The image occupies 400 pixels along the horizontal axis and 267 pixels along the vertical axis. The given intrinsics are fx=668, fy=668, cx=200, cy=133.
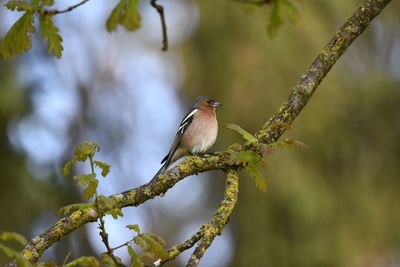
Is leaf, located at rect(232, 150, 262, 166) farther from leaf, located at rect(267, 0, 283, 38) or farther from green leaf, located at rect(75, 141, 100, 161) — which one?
green leaf, located at rect(75, 141, 100, 161)

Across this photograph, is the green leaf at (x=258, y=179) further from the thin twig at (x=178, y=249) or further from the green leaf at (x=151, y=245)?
the green leaf at (x=151, y=245)

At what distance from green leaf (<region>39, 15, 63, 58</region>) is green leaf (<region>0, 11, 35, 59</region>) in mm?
71

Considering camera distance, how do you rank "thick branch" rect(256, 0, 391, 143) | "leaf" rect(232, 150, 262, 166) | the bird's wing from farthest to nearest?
the bird's wing, "thick branch" rect(256, 0, 391, 143), "leaf" rect(232, 150, 262, 166)

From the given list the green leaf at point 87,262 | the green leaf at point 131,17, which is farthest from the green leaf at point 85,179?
the green leaf at point 131,17

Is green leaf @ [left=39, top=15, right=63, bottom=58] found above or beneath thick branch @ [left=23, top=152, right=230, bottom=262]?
above

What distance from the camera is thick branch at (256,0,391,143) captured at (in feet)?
19.0

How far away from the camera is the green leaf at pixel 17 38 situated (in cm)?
436

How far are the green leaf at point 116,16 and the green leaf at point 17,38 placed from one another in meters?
0.51

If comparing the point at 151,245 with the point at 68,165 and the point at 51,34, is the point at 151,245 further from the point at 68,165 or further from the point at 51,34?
the point at 51,34

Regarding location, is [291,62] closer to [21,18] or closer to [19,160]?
[19,160]

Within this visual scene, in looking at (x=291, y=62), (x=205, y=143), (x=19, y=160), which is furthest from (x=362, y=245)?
(x=19, y=160)

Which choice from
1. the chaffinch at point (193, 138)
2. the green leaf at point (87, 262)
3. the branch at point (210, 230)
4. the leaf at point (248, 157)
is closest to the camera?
the green leaf at point (87, 262)

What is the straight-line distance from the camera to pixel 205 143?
9.15 metres

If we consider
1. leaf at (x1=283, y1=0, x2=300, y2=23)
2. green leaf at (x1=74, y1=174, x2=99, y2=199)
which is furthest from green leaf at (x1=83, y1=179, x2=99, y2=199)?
leaf at (x1=283, y1=0, x2=300, y2=23)
